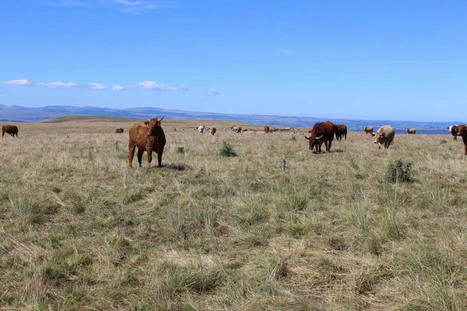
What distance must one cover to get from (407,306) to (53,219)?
18.7 ft

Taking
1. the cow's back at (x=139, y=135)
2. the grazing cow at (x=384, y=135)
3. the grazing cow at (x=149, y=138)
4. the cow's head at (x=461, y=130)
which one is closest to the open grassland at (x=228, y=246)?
the grazing cow at (x=149, y=138)

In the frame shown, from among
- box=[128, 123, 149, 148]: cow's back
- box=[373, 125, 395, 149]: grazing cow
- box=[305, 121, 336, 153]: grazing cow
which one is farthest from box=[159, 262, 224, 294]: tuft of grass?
box=[373, 125, 395, 149]: grazing cow

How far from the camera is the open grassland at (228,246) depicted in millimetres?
3322

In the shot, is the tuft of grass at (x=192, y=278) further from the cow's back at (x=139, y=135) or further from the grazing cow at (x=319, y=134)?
the grazing cow at (x=319, y=134)

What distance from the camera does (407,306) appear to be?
3.01m

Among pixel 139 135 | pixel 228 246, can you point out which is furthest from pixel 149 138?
pixel 228 246

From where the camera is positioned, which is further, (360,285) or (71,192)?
(71,192)

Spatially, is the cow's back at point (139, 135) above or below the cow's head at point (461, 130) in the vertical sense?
below

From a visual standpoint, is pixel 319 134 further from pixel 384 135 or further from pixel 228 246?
pixel 228 246

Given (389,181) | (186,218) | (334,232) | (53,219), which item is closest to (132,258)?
(186,218)

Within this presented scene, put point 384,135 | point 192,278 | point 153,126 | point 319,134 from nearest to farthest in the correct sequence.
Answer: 1. point 192,278
2. point 153,126
3. point 319,134
4. point 384,135

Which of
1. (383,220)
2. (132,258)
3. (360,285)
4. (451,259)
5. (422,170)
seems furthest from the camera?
(422,170)

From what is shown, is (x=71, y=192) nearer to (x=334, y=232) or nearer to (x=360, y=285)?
(x=334, y=232)

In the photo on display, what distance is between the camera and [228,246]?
4770mm
